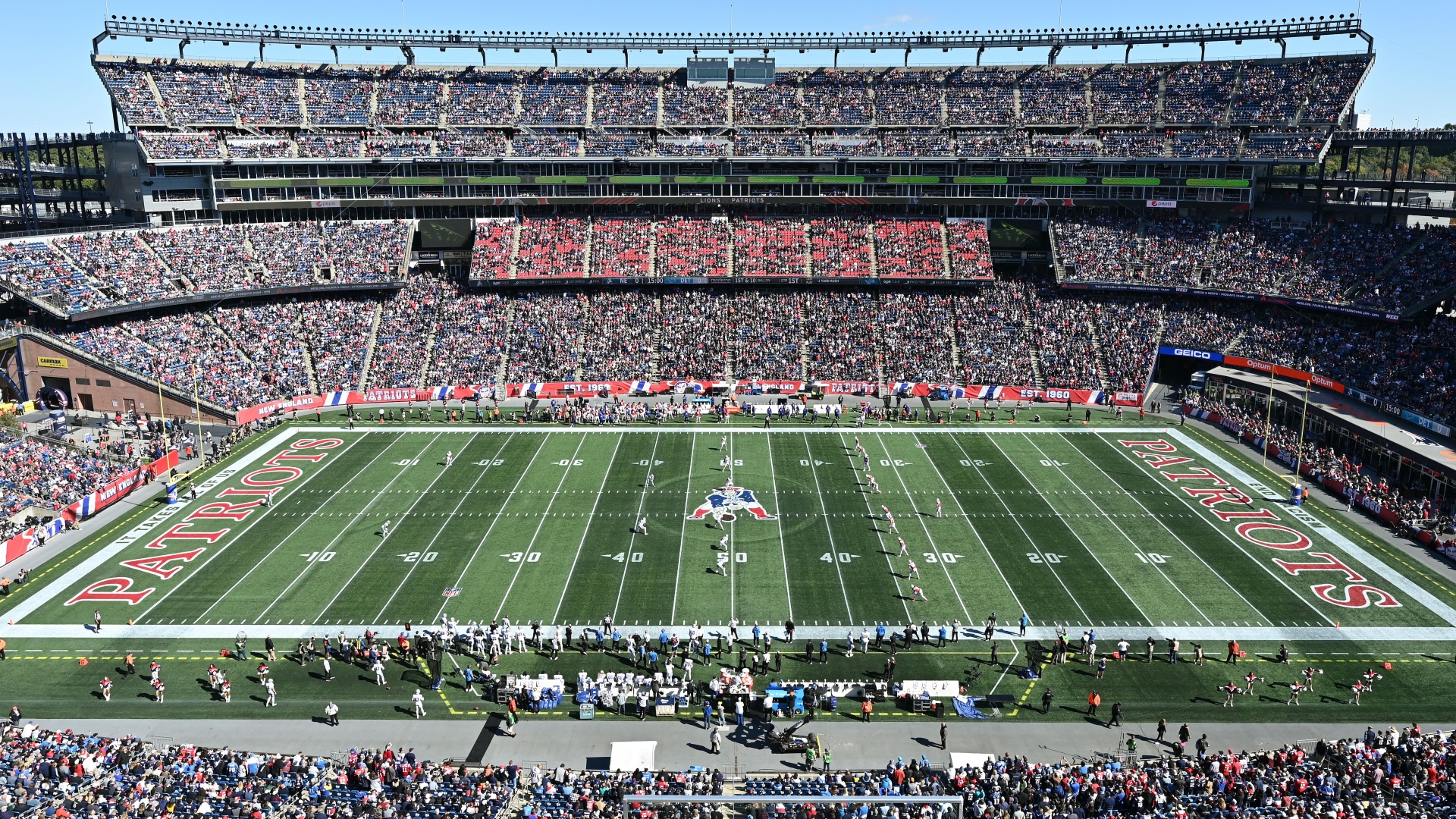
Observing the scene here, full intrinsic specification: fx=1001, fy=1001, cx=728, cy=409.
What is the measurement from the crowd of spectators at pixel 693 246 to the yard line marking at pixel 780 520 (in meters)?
22.0

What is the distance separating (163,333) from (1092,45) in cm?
7410

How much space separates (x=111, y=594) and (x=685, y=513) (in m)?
22.5

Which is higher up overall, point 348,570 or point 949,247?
point 949,247

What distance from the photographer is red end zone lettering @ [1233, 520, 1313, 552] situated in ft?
136

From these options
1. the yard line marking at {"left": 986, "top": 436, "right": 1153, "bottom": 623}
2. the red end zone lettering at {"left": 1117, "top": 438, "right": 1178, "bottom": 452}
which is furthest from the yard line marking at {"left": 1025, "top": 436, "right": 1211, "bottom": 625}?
the red end zone lettering at {"left": 1117, "top": 438, "right": 1178, "bottom": 452}

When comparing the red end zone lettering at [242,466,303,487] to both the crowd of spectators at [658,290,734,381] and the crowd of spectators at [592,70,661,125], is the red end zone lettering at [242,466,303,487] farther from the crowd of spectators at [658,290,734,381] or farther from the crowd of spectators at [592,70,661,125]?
the crowd of spectators at [592,70,661,125]

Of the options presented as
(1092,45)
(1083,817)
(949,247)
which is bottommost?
(1083,817)

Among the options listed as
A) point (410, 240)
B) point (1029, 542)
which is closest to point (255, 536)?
point (1029, 542)

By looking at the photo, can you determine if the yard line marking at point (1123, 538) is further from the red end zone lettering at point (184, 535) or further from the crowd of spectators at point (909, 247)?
the red end zone lettering at point (184, 535)

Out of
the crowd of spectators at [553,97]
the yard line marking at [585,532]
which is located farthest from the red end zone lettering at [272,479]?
the crowd of spectators at [553,97]

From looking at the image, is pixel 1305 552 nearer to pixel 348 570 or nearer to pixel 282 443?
pixel 348 570

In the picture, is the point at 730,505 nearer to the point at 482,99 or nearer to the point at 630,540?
the point at 630,540

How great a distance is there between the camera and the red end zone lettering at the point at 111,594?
1448 inches

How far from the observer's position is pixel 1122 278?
235 feet
